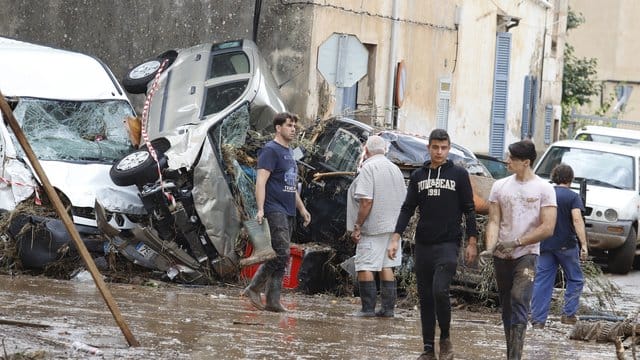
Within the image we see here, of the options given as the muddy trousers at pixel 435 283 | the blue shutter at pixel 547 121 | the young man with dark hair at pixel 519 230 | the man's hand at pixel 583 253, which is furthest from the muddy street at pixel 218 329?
the blue shutter at pixel 547 121

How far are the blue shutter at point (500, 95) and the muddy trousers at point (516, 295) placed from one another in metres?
18.8

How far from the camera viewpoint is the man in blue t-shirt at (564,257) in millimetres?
13305

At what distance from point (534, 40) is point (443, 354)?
21.8m

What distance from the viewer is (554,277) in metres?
13.5

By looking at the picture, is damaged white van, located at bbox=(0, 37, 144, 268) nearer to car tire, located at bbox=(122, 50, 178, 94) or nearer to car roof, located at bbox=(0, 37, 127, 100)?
car roof, located at bbox=(0, 37, 127, 100)

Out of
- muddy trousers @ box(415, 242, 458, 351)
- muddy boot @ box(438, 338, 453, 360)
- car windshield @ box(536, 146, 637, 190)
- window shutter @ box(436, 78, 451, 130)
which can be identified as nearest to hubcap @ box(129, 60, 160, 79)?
car windshield @ box(536, 146, 637, 190)

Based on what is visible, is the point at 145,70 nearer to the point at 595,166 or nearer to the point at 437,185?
the point at 595,166

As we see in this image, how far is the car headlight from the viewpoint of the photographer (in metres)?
20.4

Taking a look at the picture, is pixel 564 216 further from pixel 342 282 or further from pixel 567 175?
pixel 342 282

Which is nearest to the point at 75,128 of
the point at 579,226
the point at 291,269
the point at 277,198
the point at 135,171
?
the point at 135,171

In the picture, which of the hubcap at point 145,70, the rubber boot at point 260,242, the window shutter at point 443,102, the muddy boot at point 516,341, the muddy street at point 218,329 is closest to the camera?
the muddy street at point 218,329

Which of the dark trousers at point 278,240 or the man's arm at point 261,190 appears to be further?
the dark trousers at point 278,240

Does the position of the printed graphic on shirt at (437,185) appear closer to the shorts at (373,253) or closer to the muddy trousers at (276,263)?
the muddy trousers at (276,263)

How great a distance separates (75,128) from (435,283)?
7.03 meters
